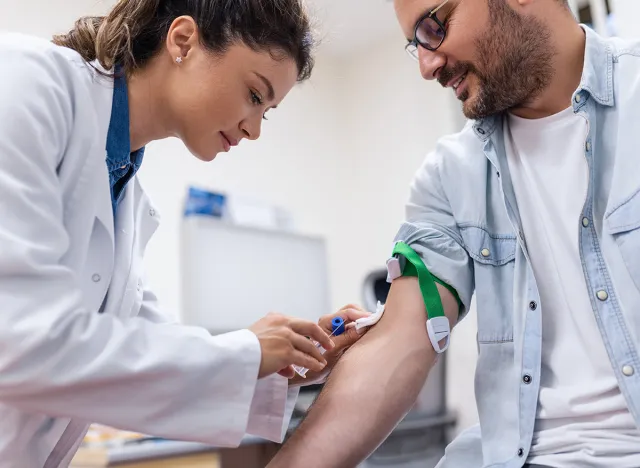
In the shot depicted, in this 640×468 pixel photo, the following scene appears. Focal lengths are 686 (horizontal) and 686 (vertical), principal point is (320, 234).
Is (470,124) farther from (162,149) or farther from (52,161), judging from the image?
(162,149)

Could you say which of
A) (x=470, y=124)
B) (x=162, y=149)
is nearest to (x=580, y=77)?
(x=470, y=124)

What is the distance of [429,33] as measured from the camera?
145cm

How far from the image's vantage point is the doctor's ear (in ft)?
4.08

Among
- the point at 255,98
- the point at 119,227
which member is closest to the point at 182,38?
the point at 255,98

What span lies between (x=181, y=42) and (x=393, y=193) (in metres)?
3.37

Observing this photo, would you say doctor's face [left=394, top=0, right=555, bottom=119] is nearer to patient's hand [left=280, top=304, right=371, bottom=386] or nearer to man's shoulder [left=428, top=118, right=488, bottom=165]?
man's shoulder [left=428, top=118, right=488, bottom=165]

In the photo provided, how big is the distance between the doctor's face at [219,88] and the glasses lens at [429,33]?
331 mm

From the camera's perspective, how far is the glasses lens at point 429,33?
4.73ft

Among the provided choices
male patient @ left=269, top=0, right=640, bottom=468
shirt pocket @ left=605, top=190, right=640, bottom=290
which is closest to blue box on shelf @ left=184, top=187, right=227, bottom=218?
male patient @ left=269, top=0, right=640, bottom=468

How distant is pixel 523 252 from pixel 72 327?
0.79 m

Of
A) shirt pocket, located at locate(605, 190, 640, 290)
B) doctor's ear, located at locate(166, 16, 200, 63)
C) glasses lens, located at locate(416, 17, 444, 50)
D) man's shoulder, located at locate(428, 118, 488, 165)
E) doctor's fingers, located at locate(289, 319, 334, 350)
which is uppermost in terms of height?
glasses lens, located at locate(416, 17, 444, 50)

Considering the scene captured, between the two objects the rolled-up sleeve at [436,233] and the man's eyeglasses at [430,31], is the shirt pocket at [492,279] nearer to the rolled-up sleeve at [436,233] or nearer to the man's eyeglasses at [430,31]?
the rolled-up sleeve at [436,233]

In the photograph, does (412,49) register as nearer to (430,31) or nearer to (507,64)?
(430,31)

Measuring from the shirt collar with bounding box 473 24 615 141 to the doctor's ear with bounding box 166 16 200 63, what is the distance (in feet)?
1.92
